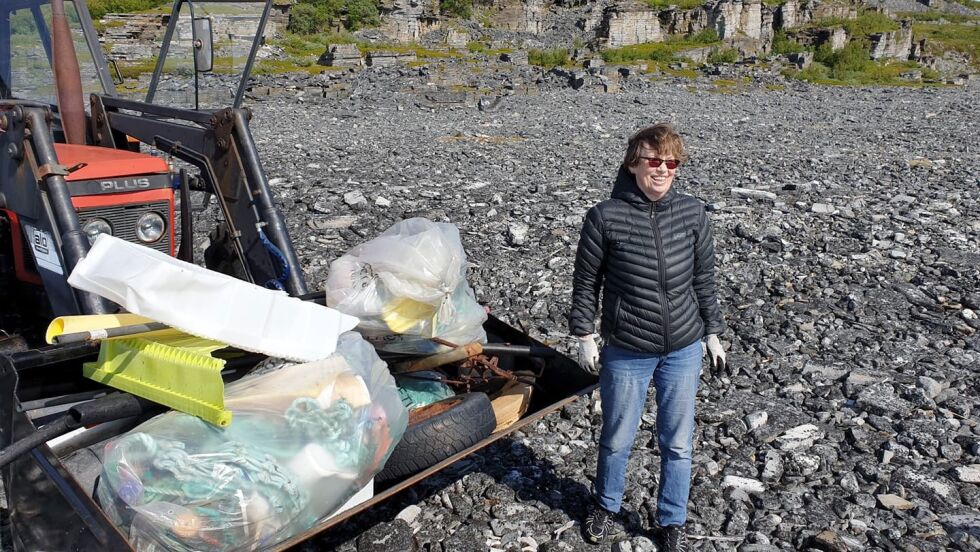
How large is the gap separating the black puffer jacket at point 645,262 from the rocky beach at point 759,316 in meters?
0.97

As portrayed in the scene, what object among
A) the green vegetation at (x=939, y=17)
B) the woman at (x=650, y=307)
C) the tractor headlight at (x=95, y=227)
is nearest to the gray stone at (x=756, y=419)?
the woman at (x=650, y=307)

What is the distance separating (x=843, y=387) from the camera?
4773 mm

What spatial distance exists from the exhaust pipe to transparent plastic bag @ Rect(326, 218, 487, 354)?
2.54 metres

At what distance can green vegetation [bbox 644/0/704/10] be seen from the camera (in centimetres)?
6697

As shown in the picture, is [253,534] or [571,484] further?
[571,484]

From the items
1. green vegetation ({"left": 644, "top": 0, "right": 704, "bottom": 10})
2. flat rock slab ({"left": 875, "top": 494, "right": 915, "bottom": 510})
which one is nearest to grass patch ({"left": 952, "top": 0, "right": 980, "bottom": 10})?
green vegetation ({"left": 644, "top": 0, "right": 704, "bottom": 10})

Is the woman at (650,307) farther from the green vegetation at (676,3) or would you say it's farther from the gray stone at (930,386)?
the green vegetation at (676,3)

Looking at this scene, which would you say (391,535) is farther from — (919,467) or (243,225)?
(919,467)

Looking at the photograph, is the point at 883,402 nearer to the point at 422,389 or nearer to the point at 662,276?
the point at 662,276

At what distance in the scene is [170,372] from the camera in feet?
Answer: 8.54

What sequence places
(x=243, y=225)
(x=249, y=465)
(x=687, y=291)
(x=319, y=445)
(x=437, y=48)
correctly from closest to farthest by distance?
(x=249, y=465) < (x=319, y=445) < (x=687, y=291) < (x=243, y=225) < (x=437, y=48)

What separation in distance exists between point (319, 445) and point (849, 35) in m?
66.2

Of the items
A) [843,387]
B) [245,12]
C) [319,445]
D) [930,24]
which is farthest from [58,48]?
[930,24]

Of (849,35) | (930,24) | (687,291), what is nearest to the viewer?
(687,291)
